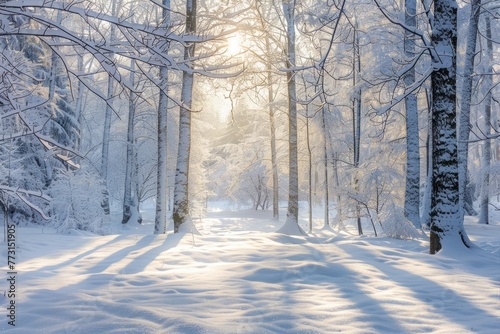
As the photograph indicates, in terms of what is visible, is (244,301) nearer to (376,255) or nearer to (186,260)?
(186,260)

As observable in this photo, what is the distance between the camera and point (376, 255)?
20.6 ft

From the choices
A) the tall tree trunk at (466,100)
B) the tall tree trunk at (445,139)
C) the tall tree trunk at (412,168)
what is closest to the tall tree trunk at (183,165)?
the tall tree trunk at (445,139)

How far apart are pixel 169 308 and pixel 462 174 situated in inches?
387

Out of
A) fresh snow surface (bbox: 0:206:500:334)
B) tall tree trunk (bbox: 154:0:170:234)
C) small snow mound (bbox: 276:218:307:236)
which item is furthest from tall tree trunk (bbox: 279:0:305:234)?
fresh snow surface (bbox: 0:206:500:334)

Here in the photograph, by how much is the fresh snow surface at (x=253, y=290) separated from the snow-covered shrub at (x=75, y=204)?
5.55 meters

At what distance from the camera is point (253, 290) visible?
4.06m

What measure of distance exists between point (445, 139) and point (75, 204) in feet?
36.5

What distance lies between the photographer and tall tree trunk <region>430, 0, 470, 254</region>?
6.36m

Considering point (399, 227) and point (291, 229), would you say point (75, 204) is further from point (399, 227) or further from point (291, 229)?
point (399, 227)

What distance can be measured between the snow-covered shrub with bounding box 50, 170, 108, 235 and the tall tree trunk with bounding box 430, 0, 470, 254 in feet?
34.9

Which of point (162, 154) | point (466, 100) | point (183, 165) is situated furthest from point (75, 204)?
point (466, 100)

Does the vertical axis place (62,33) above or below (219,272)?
above

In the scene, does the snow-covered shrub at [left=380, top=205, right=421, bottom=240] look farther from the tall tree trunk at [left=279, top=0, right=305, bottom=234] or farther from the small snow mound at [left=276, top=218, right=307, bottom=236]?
the tall tree trunk at [left=279, top=0, right=305, bottom=234]

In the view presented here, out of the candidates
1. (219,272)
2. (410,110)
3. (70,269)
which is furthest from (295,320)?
(410,110)
